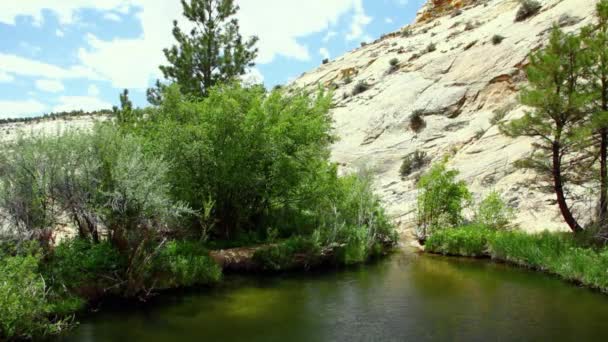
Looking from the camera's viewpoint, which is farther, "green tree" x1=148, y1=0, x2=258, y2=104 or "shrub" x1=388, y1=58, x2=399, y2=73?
"shrub" x1=388, y1=58, x2=399, y2=73

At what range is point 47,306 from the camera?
41.0ft

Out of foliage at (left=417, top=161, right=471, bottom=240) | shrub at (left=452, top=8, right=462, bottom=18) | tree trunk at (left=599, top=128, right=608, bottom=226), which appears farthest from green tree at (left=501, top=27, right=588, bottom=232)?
shrub at (left=452, top=8, right=462, bottom=18)

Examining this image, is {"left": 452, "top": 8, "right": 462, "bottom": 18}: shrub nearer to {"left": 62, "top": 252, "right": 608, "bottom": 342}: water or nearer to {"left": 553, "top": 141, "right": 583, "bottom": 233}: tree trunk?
{"left": 553, "top": 141, "right": 583, "bottom": 233}: tree trunk

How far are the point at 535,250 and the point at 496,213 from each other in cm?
444

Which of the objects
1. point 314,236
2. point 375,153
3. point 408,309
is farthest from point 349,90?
point 408,309

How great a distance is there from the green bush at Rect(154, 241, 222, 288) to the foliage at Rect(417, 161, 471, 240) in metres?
12.8

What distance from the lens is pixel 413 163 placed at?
112 ft

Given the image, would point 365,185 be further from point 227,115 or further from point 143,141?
point 143,141

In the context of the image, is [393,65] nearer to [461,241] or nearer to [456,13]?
[456,13]

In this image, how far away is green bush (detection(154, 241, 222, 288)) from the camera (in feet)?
54.4

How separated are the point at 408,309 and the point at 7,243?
11.1 m

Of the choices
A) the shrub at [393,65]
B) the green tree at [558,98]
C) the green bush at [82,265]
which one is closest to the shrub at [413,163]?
the green tree at [558,98]

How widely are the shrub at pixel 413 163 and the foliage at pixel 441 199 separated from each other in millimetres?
7121

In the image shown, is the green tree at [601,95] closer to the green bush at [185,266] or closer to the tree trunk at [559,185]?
the tree trunk at [559,185]
